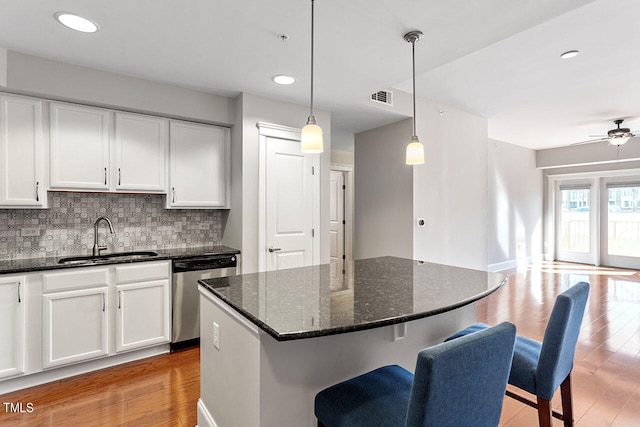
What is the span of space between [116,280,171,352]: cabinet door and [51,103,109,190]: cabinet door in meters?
0.97

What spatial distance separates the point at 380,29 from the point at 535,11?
0.91 metres

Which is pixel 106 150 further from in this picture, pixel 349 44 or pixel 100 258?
pixel 349 44

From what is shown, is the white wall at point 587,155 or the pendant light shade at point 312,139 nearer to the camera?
the pendant light shade at point 312,139

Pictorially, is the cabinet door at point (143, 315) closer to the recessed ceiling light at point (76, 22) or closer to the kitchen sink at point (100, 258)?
the kitchen sink at point (100, 258)

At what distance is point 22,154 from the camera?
101 inches

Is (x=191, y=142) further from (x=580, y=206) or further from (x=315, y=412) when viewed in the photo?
(x=580, y=206)

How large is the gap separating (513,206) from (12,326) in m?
8.34

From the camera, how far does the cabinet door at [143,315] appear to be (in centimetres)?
276

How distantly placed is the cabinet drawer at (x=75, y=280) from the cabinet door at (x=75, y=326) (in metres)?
0.04

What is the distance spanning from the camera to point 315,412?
1.29 m

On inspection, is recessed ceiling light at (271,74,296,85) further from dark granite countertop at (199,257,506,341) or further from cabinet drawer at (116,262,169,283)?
cabinet drawer at (116,262,169,283)

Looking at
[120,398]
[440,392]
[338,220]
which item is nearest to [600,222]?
[338,220]

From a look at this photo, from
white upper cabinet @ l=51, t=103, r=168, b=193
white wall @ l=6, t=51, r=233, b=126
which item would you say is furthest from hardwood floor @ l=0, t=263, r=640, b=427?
white wall @ l=6, t=51, r=233, b=126

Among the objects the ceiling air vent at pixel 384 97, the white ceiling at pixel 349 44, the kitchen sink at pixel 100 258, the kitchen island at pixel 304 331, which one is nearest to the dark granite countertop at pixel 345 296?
the kitchen island at pixel 304 331
